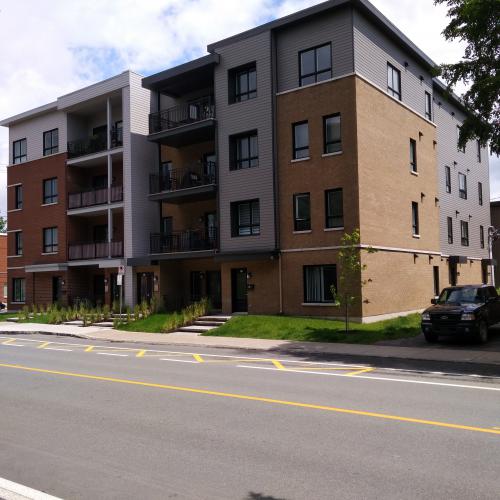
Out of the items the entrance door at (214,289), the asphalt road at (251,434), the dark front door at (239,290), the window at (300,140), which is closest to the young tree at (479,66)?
the window at (300,140)

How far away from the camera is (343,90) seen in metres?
22.4

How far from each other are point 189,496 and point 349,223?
59.4 ft

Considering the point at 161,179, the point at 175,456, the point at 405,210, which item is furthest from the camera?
the point at 161,179

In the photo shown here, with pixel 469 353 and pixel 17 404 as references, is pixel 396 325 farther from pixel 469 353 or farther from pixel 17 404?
pixel 17 404

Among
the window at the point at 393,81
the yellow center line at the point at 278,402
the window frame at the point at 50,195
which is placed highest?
the window at the point at 393,81

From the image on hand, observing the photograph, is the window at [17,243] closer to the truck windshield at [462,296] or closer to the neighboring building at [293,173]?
the neighboring building at [293,173]

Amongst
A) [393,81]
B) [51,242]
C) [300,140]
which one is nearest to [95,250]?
[51,242]

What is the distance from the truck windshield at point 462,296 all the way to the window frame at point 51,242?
939 inches

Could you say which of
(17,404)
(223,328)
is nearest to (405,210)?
(223,328)

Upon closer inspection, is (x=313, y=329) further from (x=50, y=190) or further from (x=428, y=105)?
(x=50, y=190)

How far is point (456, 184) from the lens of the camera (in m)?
34.2

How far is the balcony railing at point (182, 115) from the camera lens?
2718 centimetres

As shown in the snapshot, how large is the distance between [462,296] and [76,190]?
2397 cm

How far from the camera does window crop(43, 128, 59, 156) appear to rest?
34.2 metres
